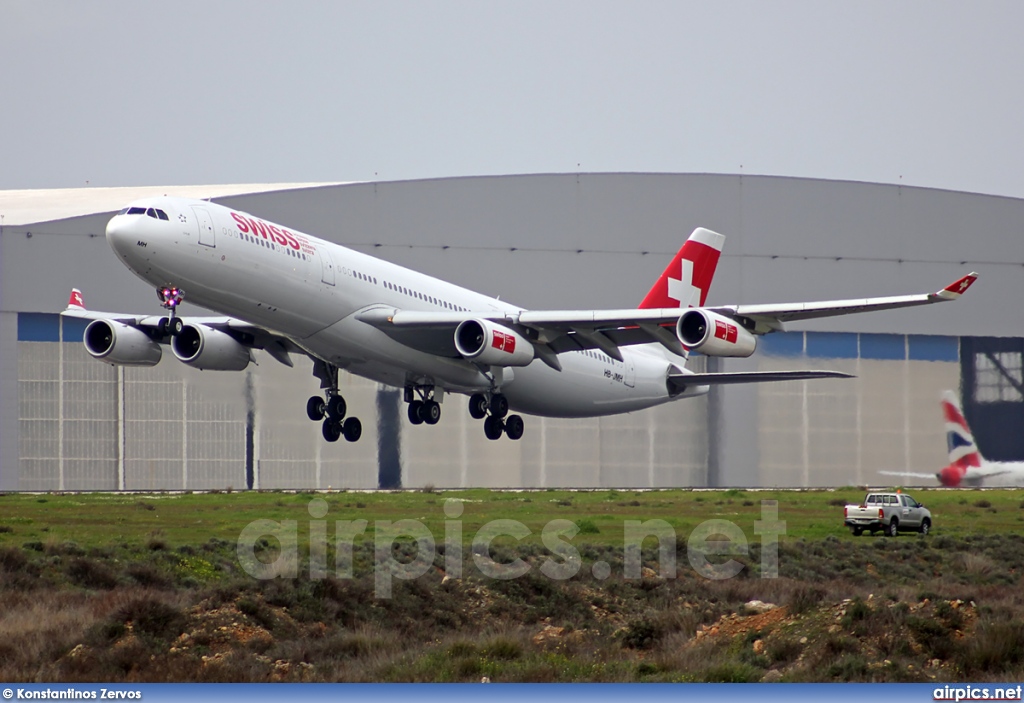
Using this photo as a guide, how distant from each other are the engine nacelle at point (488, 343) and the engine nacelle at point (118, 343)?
32.3ft

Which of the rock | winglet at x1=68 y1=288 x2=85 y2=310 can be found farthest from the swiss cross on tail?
winglet at x1=68 y1=288 x2=85 y2=310

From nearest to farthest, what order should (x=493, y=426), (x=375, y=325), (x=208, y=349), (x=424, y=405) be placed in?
1. (x=375, y=325)
2. (x=208, y=349)
3. (x=424, y=405)
4. (x=493, y=426)

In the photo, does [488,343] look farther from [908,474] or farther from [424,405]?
[908,474]

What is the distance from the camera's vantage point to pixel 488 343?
3731cm

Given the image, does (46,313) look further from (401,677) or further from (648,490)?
(401,677)

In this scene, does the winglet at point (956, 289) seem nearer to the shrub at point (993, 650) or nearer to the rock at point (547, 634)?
the shrub at point (993, 650)

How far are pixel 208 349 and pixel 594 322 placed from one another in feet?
38.3

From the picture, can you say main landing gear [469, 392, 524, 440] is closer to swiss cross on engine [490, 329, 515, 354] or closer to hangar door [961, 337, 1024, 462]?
swiss cross on engine [490, 329, 515, 354]

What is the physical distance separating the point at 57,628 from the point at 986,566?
2858 centimetres

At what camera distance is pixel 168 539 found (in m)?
42.7

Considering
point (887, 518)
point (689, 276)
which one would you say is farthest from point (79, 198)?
point (887, 518)

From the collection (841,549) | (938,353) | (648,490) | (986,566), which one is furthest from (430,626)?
(938,353)
